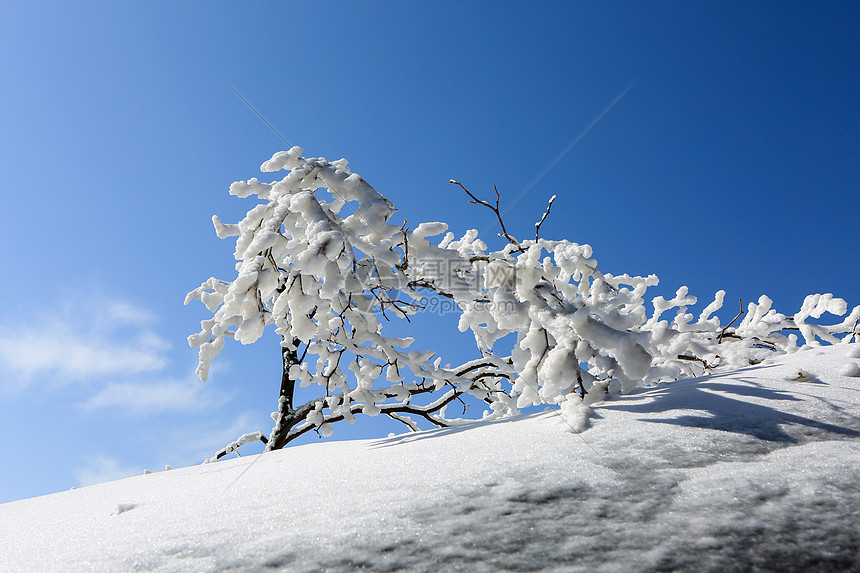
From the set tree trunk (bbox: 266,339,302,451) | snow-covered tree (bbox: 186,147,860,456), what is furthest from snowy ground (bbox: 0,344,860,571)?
tree trunk (bbox: 266,339,302,451)

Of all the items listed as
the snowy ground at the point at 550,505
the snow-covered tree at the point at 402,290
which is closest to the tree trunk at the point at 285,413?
the snow-covered tree at the point at 402,290

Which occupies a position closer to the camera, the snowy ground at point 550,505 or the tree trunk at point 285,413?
the snowy ground at point 550,505

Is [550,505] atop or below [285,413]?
below

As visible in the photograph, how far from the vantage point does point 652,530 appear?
0.85 metres

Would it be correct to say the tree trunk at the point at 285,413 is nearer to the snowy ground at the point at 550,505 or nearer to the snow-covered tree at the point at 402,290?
the snow-covered tree at the point at 402,290

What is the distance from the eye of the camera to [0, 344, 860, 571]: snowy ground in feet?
2.66

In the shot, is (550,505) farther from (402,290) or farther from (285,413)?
(285,413)

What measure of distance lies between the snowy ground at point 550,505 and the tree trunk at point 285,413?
2.69 metres

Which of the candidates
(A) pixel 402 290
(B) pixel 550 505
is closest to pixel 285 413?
(A) pixel 402 290

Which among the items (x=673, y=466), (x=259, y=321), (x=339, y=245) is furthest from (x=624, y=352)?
(x=259, y=321)

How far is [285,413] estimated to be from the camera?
435cm

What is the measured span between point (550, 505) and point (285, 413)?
3.85 metres

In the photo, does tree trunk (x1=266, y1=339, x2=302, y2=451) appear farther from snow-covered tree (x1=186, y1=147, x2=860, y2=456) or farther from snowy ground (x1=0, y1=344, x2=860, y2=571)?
snowy ground (x1=0, y1=344, x2=860, y2=571)

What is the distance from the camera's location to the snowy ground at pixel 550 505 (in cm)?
81
